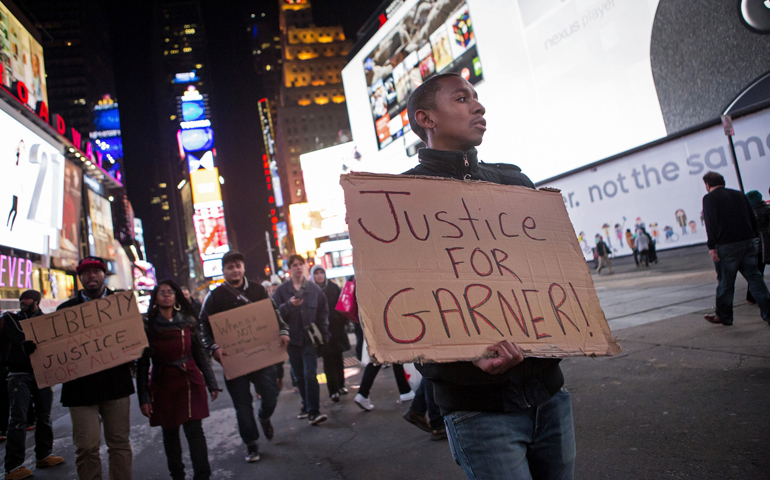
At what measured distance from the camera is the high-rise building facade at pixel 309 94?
11369 centimetres

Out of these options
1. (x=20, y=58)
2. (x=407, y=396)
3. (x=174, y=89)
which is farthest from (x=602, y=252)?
(x=174, y=89)

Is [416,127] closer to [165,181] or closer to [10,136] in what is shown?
[10,136]

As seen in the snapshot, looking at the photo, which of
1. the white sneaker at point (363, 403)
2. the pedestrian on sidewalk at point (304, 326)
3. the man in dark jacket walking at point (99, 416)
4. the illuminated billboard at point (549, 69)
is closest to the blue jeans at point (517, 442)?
the man in dark jacket walking at point (99, 416)

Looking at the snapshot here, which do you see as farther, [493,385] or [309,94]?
[309,94]

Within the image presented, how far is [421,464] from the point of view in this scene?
3848 mm

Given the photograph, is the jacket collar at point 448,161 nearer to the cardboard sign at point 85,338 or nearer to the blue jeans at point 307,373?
the cardboard sign at point 85,338

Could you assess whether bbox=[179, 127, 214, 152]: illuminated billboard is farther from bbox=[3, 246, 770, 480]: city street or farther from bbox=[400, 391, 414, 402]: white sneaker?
bbox=[400, 391, 414, 402]: white sneaker

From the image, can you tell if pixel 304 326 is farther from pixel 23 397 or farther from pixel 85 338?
pixel 23 397

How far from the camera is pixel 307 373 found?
5.95m

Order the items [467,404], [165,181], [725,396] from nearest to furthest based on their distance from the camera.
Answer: [467,404] → [725,396] → [165,181]

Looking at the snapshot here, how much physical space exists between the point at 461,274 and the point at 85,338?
3.72 metres

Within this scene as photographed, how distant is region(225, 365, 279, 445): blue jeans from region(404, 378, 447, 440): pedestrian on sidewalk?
Result: 5.28ft

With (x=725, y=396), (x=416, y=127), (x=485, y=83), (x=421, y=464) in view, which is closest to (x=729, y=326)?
(x=725, y=396)

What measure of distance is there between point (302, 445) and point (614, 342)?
13.5 ft
